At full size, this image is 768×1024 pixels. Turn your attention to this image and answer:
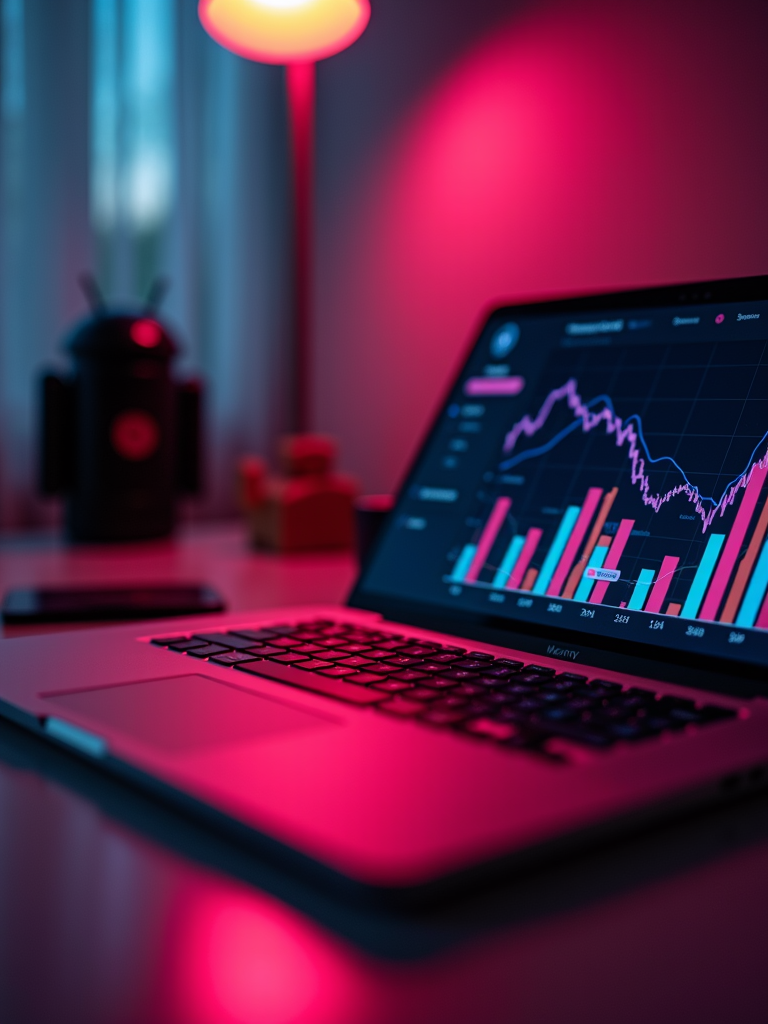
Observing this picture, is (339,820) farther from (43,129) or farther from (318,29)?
(43,129)

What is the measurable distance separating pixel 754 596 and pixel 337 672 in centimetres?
24

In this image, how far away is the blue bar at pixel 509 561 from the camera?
0.70 m

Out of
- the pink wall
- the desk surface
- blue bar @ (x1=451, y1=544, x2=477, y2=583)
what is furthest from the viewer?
the pink wall

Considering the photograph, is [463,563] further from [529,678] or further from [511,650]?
[529,678]

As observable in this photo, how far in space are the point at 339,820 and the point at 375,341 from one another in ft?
3.97

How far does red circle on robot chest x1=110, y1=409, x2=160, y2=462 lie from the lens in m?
1.35

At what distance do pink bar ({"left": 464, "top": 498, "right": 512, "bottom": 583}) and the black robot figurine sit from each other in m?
0.76

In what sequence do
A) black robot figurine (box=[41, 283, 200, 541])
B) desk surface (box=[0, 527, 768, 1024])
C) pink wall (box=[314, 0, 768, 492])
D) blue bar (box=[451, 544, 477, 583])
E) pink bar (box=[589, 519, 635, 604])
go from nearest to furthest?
desk surface (box=[0, 527, 768, 1024]), pink bar (box=[589, 519, 635, 604]), blue bar (box=[451, 544, 477, 583]), pink wall (box=[314, 0, 768, 492]), black robot figurine (box=[41, 283, 200, 541])

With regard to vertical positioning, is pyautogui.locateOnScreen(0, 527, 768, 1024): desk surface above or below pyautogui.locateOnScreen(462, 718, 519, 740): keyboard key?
below

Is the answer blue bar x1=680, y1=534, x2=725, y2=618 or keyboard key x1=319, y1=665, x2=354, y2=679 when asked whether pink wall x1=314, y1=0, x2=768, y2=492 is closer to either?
blue bar x1=680, y1=534, x2=725, y2=618

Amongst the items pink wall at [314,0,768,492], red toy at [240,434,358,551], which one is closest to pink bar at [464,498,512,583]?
pink wall at [314,0,768,492]

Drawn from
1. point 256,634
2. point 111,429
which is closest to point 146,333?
point 111,429

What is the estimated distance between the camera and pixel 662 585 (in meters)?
0.60

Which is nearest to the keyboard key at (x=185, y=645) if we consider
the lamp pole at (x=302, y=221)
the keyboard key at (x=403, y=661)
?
the keyboard key at (x=403, y=661)
